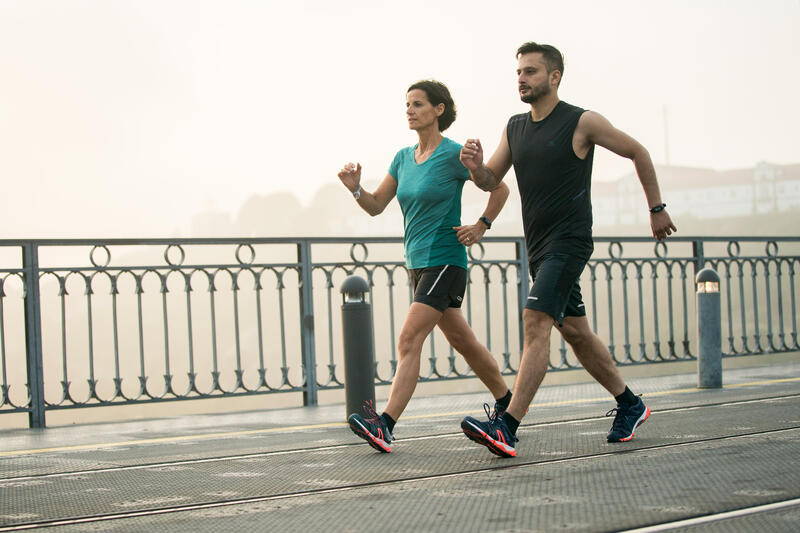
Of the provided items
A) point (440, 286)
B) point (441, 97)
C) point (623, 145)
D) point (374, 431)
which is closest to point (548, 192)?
point (623, 145)

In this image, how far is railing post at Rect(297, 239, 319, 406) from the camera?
340 inches

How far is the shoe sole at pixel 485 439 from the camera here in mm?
4566

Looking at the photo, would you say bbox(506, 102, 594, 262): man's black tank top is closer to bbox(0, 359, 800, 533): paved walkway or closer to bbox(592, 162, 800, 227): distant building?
bbox(0, 359, 800, 533): paved walkway

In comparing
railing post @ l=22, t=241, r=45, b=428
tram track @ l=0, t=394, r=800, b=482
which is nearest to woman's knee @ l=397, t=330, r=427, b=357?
tram track @ l=0, t=394, r=800, b=482

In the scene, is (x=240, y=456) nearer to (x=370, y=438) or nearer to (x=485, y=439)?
(x=370, y=438)

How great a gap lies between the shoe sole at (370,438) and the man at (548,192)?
0.56m

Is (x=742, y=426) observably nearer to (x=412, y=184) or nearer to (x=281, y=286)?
(x=412, y=184)

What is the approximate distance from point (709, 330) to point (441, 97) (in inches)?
157

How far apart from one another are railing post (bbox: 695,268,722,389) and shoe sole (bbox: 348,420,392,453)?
418cm

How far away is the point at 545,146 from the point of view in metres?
4.84

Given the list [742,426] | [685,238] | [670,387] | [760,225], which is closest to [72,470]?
[742,426]

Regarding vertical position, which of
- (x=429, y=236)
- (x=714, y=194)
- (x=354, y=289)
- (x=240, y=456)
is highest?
(x=714, y=194)

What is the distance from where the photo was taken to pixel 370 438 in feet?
16.2

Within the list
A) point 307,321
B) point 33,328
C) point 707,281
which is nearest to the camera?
point 33,328
